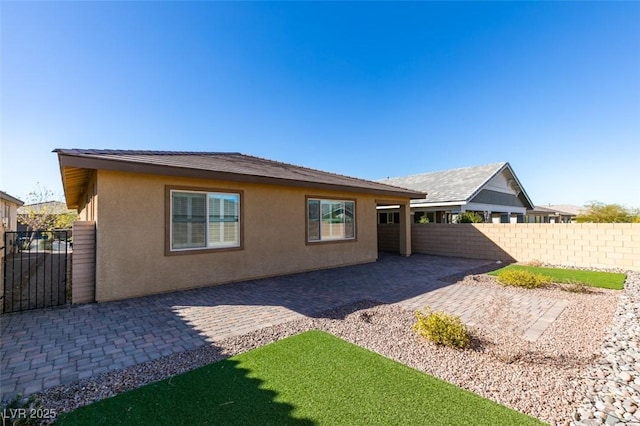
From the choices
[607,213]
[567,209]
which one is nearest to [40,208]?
[607,213]

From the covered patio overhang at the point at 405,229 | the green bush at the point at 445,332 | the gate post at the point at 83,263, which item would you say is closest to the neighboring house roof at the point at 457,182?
the covered patio overhang at the point at 405,229

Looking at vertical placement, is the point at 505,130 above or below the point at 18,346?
above

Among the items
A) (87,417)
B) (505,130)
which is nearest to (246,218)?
(87,417)

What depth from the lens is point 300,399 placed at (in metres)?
2.82

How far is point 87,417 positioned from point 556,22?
15653mm

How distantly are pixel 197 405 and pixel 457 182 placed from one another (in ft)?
71.4

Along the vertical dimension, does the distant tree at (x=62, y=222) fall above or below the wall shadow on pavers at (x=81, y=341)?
above

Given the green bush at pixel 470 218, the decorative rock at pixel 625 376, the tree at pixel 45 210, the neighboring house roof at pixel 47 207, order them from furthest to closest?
the neighboring house roof at pixel 47 207
the tree at pixel 45 210
the green bush at pixel 470 218
the decorative rock at pixel 625 376

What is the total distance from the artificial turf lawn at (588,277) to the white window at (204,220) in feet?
31.3

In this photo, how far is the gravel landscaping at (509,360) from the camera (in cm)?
280

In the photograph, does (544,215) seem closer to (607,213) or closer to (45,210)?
(607,213)

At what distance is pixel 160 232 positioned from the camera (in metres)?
7.02

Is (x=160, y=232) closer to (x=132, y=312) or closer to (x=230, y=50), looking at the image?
(x=132, y=312)

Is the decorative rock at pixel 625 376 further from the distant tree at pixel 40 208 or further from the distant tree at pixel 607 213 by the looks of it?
the distant tree at pixel 40 208
